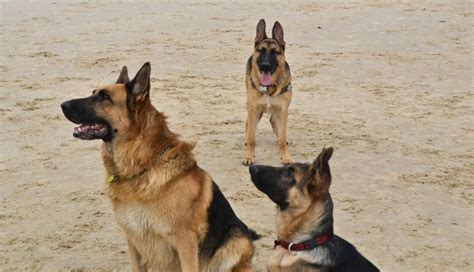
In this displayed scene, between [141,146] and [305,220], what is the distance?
57.1 inches

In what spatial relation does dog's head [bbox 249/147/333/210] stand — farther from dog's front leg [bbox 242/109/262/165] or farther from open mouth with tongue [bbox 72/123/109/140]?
dog's front leg [bbox 242/109/262/165]

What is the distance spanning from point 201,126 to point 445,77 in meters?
5.56

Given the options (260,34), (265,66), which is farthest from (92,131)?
(260,34)

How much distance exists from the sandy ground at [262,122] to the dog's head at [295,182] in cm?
114

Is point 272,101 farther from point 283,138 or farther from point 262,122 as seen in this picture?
point 262,122

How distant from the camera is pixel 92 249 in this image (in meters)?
6.21

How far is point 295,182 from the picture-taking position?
507 centimetres

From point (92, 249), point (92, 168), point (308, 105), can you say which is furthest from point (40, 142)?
point (308, 105)

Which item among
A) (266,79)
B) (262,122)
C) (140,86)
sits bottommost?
(262,122)

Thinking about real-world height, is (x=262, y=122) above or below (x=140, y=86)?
below

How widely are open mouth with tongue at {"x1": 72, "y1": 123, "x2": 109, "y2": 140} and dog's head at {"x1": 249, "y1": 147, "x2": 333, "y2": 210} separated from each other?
49.7 inches

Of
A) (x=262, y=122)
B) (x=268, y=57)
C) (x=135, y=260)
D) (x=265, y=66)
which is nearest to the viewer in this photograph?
(x=135, y=260)

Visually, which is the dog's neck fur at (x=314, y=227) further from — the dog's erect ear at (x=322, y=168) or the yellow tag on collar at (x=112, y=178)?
the yellow tag on collar at (x=112, y=178)

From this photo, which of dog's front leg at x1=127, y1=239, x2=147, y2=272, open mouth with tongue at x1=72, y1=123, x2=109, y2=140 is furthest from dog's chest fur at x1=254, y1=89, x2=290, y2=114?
open mouth with tongue at x1=72, y1=123, x2=109, y2=140
